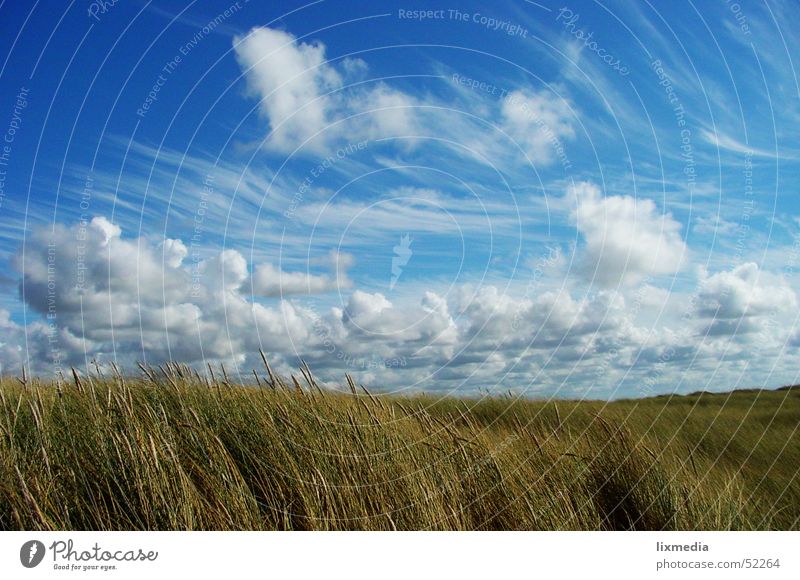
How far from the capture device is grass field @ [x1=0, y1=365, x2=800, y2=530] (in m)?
5.82

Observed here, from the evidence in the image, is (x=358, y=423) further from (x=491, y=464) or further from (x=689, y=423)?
(x=689, y=423)

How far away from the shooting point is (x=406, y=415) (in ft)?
25.6

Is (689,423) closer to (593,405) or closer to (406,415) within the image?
(593,405)

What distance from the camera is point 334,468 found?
6.36 m

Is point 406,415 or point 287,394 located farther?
point 406,415

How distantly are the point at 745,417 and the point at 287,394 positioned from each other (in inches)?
236

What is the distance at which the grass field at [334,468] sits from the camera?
582 centimetres

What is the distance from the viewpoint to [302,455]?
644cm
